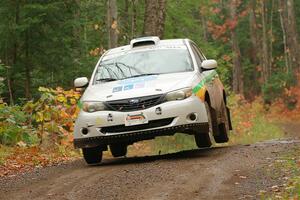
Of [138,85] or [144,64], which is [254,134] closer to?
[144,64]

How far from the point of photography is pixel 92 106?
10297 millimetres

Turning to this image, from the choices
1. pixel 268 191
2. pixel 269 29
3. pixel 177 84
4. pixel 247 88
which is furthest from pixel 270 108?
pixel 268 191

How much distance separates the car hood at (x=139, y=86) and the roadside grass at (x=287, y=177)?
1876 millimetres

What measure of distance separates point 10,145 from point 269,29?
42.6 metres

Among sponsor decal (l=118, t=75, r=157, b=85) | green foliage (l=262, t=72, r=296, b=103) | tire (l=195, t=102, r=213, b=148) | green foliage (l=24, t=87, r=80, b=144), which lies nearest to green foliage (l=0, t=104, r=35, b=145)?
green foliage (l=24, t=87, r=80, b=144)

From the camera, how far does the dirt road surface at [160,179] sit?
733 cm

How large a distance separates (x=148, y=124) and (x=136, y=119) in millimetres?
205

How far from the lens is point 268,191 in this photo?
7.14 m

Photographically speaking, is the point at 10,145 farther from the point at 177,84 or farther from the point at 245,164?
the point at 245,164

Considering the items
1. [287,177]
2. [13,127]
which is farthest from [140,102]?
[13,127]

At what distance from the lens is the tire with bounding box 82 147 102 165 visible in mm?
10742

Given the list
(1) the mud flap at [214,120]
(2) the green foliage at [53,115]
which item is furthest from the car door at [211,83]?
(2) the green foliage at [53,115]

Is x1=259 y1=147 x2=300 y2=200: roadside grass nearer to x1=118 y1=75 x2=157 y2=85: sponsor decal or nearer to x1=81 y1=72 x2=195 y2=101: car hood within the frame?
x1=81 y1=72 x2=195 y2=101: car hood

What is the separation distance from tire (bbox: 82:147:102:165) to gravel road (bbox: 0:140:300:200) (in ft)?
0.40
